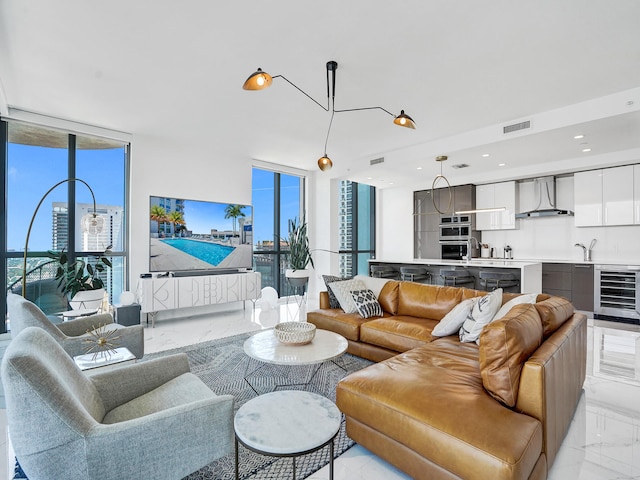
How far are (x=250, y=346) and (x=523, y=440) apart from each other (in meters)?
1.85

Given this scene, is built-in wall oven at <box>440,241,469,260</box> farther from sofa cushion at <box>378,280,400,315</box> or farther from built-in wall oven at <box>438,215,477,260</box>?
sofa cushion at <box>378,280,400,315</box>

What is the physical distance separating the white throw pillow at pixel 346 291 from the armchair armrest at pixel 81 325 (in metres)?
2.29

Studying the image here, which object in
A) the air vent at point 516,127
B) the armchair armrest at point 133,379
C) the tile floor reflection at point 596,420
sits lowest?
the tile floor reflection at point 596,420

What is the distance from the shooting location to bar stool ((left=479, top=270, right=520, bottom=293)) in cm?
485

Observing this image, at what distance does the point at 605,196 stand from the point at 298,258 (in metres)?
5.29

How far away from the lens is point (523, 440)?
1393 millimetres

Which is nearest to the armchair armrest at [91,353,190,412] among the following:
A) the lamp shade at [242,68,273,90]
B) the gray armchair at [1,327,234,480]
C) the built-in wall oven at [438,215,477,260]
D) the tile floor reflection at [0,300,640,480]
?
the gray armchair at [1,327,234,480]

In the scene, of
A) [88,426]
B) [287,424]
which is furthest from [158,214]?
[287,424]

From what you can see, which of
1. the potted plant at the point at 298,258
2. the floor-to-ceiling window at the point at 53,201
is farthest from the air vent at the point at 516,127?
the floor-to-ceiling window at the point at 53,201

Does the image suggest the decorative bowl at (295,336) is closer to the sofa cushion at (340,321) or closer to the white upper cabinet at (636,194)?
the sofa cushion at (340,321)

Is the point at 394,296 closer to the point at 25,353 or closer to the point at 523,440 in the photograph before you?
the point at 523,440

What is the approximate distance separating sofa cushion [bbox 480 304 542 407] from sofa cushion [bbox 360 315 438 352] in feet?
3.95

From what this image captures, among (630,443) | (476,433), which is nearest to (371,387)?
(476,433)

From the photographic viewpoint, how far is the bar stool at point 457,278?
17.5 feet
